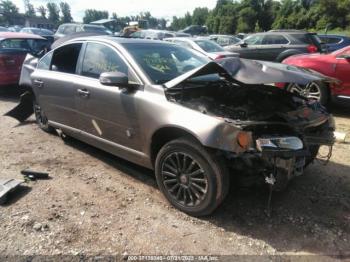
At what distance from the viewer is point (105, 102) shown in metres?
4.14

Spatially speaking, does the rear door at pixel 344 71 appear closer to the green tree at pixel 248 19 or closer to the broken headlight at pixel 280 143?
the broken headlight at pixel 280 143

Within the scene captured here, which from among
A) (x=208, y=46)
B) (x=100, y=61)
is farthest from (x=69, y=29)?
(x=100, y=61)

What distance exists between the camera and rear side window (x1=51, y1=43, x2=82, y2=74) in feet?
15.9

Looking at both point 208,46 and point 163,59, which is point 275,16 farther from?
point 163,59

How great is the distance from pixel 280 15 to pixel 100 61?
5716 cm

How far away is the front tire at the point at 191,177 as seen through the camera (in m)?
3.20

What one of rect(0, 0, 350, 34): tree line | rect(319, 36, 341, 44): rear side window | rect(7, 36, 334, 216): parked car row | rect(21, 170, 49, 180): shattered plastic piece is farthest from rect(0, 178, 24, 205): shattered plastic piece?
rect(0, 0, 350, 34): tree line

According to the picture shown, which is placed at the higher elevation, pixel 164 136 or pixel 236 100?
pixel 236 100

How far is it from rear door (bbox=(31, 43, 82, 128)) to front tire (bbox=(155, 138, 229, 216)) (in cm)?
179

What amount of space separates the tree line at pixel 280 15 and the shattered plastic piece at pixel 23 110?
42.5 metres

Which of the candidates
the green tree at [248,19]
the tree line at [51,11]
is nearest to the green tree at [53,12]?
the tree line at [51,11]

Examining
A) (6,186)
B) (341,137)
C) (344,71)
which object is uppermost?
(344,71)

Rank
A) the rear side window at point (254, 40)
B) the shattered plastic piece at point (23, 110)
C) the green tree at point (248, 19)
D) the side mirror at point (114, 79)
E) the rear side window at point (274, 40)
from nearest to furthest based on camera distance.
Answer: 1. the side mirror at point (114, 79)
2. the shattered plastic piece at point (23, 110)
3. the rear side window at point (274, 40)
4. the rear side window at point (254, 40)
5. the green tree at point (248, 19)

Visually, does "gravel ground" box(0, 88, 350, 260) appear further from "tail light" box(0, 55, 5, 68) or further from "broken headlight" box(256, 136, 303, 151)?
"tail light" box(0, 55, 5, 68)
